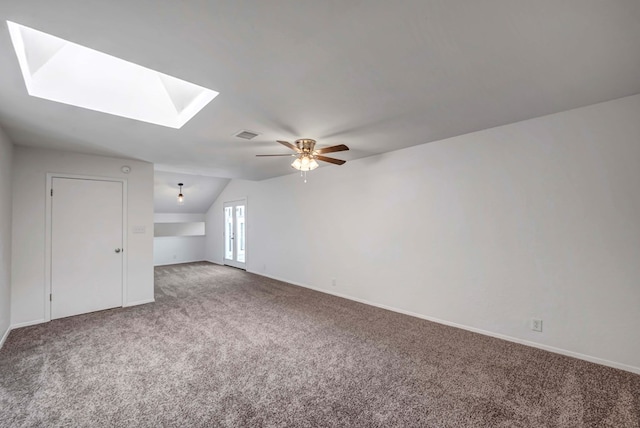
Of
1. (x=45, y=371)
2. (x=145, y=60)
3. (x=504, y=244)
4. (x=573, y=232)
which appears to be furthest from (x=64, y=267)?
(x=573, y=232)

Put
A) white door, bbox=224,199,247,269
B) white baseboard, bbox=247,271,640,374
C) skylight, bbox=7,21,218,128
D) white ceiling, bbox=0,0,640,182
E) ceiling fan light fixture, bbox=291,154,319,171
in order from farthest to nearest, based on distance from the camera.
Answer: white door, bbox=224,199,247,269 < ceiling fan light fixture, bbox=291,154,319,171 < white baseboard, bbox=247,271,640,374 < skylight, bbox=7,21,218,128 < white ceiling, bbox=0,0,640,182

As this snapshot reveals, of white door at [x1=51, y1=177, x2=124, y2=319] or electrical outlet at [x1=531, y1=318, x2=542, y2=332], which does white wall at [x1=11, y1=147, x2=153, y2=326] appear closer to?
white door at [x1=51, y1=177, x2=124, y2=319]

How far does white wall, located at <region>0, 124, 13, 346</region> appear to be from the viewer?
3076mm

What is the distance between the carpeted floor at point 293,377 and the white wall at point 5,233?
0.29 m

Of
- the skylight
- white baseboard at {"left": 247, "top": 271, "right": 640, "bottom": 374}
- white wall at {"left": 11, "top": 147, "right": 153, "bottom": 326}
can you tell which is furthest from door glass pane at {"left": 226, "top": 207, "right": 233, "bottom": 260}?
the skylight

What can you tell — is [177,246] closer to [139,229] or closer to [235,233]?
[235,233]

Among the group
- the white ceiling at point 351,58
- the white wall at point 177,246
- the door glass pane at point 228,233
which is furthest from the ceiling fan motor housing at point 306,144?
the white wall at point 177,246

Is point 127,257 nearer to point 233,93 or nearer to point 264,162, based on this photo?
point 264,162

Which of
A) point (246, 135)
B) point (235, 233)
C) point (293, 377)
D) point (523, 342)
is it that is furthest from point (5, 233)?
point (523, 342)

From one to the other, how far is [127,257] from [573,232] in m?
5.93

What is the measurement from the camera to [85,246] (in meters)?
4.14

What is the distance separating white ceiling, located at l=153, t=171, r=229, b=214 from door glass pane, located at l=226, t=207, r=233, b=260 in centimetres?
78

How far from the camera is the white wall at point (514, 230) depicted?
97.7 inches

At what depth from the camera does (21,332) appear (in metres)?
3.42
